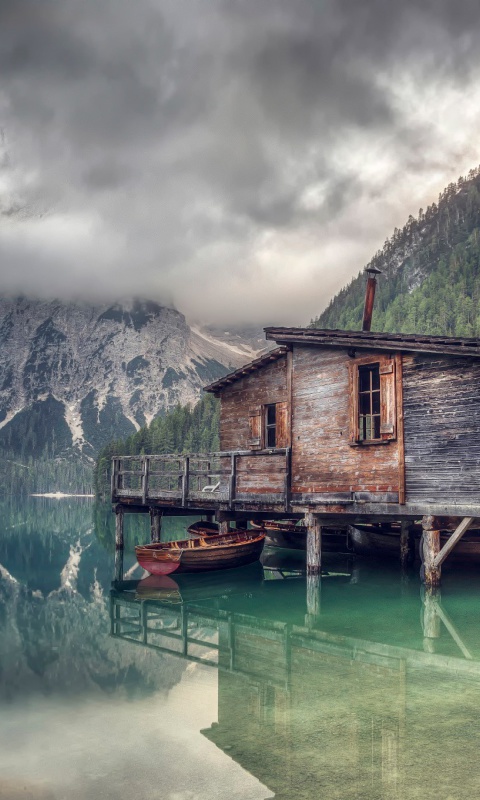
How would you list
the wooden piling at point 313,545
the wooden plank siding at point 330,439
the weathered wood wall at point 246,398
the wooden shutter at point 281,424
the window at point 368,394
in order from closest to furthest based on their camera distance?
the wooden plank siding at point 330,439 → the window at point 368,394 → the wooden piling at point 313,545 → the wooden shutter at point 281,424 → the weathered wood wall at point 246,398

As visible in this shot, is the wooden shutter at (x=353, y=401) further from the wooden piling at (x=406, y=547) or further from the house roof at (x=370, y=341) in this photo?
the wooden piling at (x=406, y=547)

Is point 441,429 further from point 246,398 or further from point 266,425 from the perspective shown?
point 246,398

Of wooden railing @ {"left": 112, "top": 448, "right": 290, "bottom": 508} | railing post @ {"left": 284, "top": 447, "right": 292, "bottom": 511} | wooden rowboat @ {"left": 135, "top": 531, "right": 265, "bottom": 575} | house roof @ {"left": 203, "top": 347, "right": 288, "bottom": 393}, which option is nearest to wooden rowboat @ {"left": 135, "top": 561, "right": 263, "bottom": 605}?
wooden rowboat @ {"left": 135, "top": 531, "right": 265, "bottom": 575}

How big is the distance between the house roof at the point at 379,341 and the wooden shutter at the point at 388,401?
0.64m

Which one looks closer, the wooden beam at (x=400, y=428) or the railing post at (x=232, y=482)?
the wooden beam at (x=400, y=428)

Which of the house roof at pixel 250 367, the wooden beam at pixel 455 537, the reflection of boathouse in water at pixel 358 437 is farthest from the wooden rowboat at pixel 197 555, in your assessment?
the wooden beam at pixel 455 537

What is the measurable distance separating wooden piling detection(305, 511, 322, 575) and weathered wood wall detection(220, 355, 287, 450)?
5201mm

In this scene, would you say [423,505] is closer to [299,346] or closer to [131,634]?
[299,346]

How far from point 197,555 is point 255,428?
650 cm

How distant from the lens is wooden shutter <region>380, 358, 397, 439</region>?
20906 millimetres

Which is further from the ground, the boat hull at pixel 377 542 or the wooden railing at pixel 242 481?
the wooden railing at pixel 242 481

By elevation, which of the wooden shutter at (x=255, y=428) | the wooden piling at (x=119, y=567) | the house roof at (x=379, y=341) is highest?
the house roof at (x=379, y=341)

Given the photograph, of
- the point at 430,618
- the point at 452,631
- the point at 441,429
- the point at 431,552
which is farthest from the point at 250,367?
the point at 452,631

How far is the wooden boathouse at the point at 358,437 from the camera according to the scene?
64.6ft
